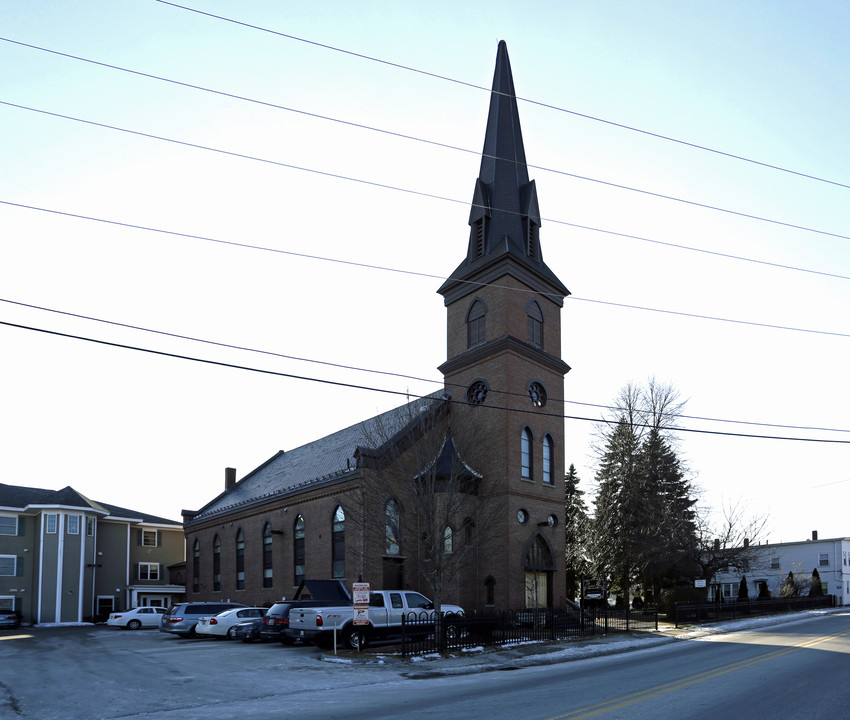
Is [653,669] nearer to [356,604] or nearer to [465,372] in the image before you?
[356,604]

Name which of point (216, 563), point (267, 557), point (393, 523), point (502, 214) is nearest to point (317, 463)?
point (267, 557)

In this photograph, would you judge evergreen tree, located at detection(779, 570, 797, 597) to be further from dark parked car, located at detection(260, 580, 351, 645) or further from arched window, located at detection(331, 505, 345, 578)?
dark parked car, located at detection(260, 580, 351, 645)

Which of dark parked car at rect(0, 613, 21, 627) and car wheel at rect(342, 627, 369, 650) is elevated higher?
car wheel at rect(342, 627, 369, 650)

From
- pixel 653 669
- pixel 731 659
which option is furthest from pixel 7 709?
pixel 731 659

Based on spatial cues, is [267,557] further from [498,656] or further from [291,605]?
[498,656]

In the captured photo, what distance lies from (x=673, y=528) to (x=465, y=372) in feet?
58.5

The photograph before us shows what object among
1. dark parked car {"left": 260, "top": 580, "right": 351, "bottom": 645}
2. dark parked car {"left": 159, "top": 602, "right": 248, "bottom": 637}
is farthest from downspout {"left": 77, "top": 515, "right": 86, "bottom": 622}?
dark parked car {"left": 260, "top": 580, "right": 351, "bottom": 645}

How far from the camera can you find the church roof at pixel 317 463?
33.4 metres

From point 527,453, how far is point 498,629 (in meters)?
11.7

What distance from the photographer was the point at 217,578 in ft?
167

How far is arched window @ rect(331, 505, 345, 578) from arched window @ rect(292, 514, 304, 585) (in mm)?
3941

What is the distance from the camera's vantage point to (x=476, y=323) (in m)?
38.6

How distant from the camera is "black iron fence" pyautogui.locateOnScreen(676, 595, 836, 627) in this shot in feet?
125

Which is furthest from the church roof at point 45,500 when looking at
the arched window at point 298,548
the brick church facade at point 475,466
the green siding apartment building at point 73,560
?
the arched window at point 298,548
